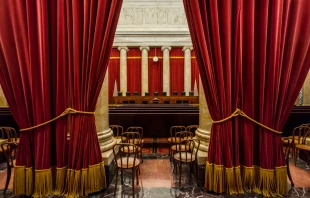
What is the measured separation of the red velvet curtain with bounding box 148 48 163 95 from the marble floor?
860 centimetres

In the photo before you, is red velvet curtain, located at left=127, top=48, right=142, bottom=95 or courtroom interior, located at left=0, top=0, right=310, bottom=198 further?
red velvet curtain, located at left=127, top=48, right=142, bottom=95

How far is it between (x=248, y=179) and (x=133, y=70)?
10.1m

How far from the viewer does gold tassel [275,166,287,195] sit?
8.55 ft

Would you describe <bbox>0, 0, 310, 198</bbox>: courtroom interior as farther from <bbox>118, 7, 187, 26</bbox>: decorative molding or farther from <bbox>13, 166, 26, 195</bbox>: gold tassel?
<bbox>118, 7, 187, 26</bbox>: decorative molding

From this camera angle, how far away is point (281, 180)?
2.62m

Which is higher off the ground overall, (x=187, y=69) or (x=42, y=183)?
(x=187, y=69)

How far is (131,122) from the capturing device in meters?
5.47

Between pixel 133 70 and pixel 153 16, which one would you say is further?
pixel 133 70

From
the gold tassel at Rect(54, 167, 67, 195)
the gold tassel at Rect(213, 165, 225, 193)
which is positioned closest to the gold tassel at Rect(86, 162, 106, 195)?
the gold tassel at Rect(54, 167, 67, 195)

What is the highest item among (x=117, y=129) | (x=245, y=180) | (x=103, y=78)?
(x=103, y=78)

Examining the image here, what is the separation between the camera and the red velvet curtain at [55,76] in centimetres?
252

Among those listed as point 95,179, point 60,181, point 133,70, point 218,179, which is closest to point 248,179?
point 218,179

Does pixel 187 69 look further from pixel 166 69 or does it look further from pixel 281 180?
pixel 281 180

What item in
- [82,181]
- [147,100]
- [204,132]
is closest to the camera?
[82,181]
